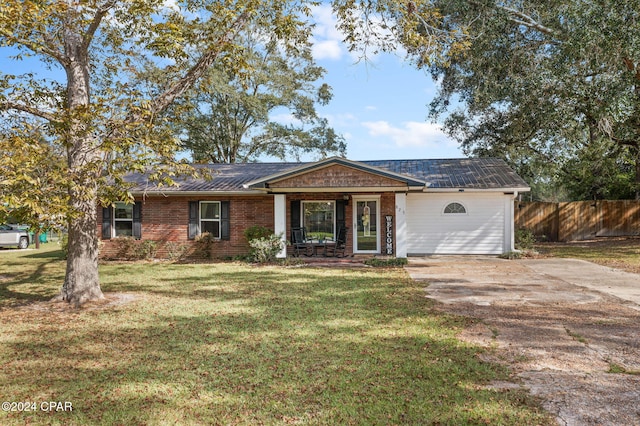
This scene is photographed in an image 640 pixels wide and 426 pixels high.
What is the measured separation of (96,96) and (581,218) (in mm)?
22037

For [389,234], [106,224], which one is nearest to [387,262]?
[389,234]

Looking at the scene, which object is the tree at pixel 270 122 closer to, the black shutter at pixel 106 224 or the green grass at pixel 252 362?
the black shutter at pixel 106 224

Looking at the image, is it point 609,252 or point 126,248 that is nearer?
point 126,248

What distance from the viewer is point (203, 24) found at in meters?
8.32

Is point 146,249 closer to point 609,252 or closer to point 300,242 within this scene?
point 300,242

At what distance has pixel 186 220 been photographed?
15.6 m

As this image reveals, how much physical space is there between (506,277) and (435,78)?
12.6 m

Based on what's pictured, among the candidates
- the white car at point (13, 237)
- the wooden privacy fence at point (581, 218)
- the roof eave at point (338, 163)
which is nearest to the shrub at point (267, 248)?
the roof eave at point (338, 163)

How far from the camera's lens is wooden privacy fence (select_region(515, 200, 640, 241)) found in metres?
21.3

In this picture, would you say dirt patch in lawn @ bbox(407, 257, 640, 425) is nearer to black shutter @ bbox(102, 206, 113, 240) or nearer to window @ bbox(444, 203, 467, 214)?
window @ bbox(444, 203, 467, 214)

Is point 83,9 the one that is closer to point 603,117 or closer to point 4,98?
point 4,98

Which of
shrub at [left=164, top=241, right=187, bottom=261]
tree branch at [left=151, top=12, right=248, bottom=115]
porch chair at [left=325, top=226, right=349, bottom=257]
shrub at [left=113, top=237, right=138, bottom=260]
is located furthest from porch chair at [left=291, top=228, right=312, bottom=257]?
tree branch at [left=151, top=12, right=248, bottom=115]

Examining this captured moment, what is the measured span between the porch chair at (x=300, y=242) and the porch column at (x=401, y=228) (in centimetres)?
325

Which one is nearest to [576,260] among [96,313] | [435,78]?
[435,78]
